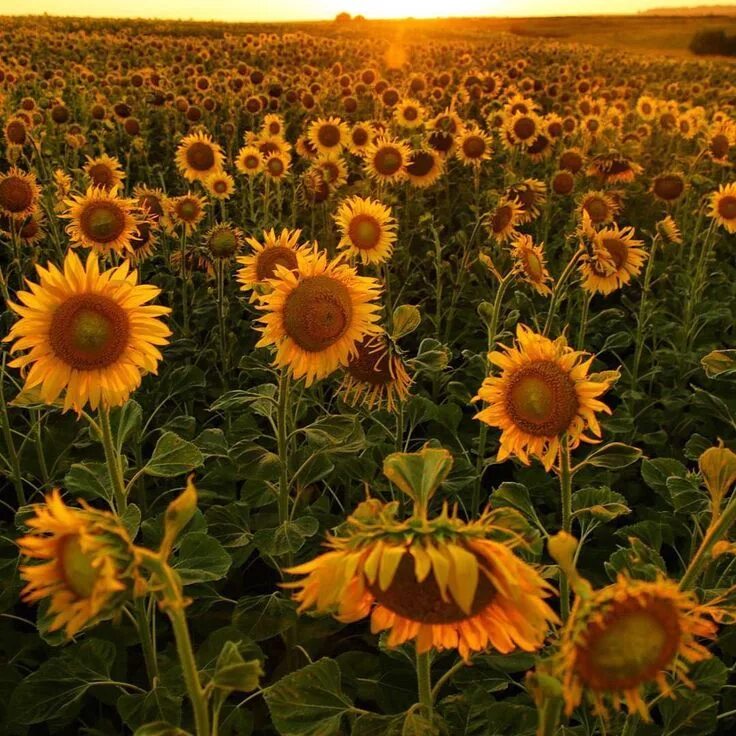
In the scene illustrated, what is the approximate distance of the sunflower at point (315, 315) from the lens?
249cm

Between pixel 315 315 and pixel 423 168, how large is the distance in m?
4.01

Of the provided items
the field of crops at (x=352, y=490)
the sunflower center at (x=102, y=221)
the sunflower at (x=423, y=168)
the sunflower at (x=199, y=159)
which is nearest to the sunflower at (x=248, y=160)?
the field of crops at (x=352, y=490)

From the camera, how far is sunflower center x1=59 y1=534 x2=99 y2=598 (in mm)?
1068

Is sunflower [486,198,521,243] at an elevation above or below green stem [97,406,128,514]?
above

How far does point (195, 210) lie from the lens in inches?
184

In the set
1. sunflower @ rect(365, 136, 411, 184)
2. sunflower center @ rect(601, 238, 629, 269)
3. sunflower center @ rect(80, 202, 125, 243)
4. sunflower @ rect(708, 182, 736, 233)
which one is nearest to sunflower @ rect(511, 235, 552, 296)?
sunflower center @ rect(601, 238, 629, 269)

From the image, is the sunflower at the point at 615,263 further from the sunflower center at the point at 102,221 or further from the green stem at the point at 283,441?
the sunflower center at the point at 102,221

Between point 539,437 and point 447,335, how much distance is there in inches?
110

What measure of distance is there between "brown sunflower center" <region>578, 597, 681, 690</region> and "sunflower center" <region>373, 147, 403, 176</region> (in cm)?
519

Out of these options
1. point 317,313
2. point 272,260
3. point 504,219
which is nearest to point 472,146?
point 504,219

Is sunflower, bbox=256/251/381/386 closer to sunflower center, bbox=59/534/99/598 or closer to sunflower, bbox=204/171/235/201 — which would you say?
sunflower center, bbox=59/534/99/598

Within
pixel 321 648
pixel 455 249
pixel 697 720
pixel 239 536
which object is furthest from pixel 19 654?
pixel 455 249

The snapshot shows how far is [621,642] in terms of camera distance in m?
1.10

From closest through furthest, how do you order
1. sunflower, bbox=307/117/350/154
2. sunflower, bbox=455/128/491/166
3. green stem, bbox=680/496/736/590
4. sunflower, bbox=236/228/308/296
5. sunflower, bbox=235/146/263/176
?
green stem, bbox=680/496/736/590 → sunflower, bbox=236/228/308/296 → sunflower, bbox=235/146/263/176 → sunflower, bbox=455/128/491/166 → sunflower, bbox=307/117/350/154
